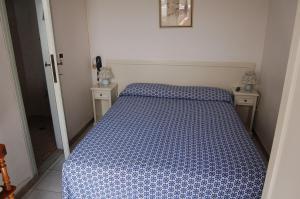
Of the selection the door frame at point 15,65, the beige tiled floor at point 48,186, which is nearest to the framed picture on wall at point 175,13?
the door frame at point 15,65

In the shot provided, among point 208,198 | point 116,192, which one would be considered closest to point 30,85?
point 116,192

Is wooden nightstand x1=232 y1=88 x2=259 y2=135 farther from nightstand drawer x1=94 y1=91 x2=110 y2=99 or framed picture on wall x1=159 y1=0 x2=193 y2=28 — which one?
nightstand drawer x1=94 y1=91 x2=110 y2=99

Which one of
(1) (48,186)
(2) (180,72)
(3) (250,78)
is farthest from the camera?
(2) (180,72)

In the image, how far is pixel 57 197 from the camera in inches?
79.6

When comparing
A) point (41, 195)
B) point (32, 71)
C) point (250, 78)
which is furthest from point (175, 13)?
point (41, 195)

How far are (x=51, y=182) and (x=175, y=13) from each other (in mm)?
2409

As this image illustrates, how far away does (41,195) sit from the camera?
6.72ft

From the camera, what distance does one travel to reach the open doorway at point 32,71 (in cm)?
296

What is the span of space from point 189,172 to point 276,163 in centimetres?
76

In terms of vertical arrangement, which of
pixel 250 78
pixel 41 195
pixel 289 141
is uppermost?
pixel 289 141

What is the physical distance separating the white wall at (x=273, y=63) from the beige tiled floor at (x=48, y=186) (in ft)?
7.31

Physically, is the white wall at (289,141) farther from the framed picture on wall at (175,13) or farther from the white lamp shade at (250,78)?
the framed picture on wall at (175,13)

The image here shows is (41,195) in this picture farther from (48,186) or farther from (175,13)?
(175,13)

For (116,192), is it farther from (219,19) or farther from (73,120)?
(219,19)
